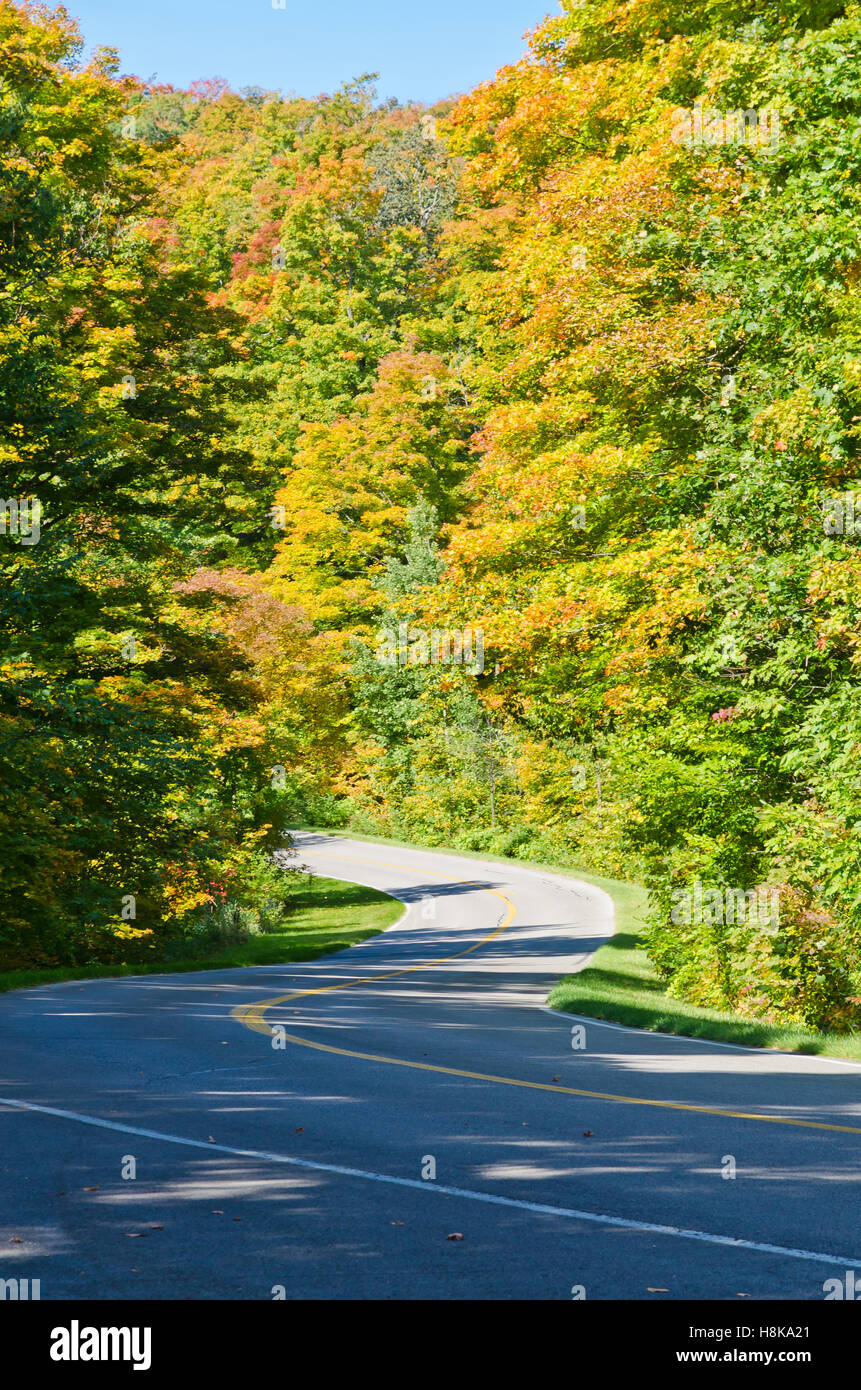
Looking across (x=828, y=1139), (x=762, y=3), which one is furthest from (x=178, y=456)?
(x=828, y=1139)

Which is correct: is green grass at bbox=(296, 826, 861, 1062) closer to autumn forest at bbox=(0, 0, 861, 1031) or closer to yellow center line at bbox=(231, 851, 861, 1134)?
autumn forest at bbox=(0, 0, 861, 1031)

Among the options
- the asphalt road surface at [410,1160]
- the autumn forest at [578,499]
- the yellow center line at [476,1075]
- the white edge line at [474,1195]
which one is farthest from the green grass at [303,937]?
the white edge line at [474,1195]

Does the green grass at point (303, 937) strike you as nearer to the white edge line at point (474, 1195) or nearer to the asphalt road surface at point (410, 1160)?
the asphalt road surface at point (410, 1160)

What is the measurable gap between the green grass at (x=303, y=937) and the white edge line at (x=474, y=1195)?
37.4 ft

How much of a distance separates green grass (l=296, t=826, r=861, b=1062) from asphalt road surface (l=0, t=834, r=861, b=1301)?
0.73m

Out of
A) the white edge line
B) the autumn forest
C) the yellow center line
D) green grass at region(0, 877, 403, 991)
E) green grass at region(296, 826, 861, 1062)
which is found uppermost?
the autumn forest

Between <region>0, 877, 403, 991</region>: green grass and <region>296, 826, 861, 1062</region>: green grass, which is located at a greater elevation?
<region>296, 826, 861, 1062</region>: green grass

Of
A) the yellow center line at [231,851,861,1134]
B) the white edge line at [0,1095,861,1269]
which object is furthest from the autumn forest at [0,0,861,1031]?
the white edge line at [0,1095,861,1269]

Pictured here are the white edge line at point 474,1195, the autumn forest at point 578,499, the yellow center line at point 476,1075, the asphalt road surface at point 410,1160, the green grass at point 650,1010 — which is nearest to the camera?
the asphalt road surface at point 410,1160

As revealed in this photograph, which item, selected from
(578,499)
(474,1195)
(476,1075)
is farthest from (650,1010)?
(474,1195)

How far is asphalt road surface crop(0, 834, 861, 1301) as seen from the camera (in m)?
5.42

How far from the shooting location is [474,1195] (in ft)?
21.8

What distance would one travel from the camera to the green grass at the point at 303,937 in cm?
2153
